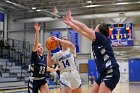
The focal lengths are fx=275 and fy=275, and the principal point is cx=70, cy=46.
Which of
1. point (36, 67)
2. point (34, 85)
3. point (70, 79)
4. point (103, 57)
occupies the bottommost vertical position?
point (34, 85)

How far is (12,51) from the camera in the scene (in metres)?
27.2

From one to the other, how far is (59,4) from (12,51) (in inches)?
261

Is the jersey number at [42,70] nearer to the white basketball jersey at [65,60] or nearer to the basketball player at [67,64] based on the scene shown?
the basketball player at [67,64]

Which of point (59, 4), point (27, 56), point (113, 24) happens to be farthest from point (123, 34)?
point (27, 56)

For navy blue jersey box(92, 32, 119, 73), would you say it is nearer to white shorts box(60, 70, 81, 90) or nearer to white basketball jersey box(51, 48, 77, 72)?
white shorts box(60, 70, 81, 90)

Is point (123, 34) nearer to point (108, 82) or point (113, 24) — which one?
point (113, 24)

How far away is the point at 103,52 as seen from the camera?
187 inches

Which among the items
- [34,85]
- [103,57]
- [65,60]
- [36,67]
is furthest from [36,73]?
[103,57]

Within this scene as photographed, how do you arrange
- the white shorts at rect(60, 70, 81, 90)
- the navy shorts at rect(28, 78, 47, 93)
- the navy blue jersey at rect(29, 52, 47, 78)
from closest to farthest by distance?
the white shorts at rect(60, 70, 81, 90)
the navy shorts at rect(28, 78, 47, 93)
the navy blue jersey at rect(29, 52, 47, 78)

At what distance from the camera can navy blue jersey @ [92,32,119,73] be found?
4742 mm

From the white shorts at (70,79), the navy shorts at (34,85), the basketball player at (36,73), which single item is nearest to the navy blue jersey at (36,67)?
the basketball player at (36,73)

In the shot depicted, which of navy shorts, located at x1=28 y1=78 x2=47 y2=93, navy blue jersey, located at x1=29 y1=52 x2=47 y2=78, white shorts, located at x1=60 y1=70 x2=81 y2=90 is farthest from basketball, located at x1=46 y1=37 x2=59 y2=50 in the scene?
navy shorts, located at x1=28 y1=78 x2=47 y2=93

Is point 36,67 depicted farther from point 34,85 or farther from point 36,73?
point 34,85

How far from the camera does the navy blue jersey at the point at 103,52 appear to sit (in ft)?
15.6
